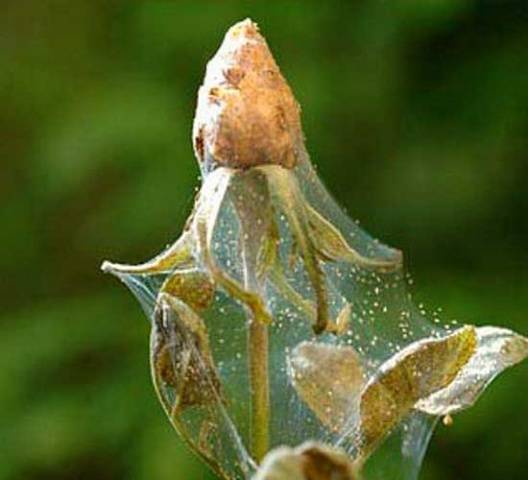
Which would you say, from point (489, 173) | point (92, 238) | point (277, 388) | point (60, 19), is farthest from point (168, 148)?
point (277, 388)

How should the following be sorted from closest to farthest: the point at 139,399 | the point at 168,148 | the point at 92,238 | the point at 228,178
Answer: the point at 228,178 → the point at 139,399 → the point at 168,148 → the point at 92,238

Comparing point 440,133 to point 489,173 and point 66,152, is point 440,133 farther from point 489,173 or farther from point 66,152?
point 66,152

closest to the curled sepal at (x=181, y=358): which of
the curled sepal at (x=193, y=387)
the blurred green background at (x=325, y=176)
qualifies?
the curled sepal at (x=193, y=387)

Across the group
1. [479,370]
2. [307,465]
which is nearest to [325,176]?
[479,370]

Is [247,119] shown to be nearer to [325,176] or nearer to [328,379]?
[328,379]

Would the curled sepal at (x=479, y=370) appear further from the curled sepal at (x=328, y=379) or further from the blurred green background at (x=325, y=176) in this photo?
the blurred green background at (x=325, y=176)

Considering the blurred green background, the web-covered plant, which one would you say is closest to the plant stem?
the web-covered plant
